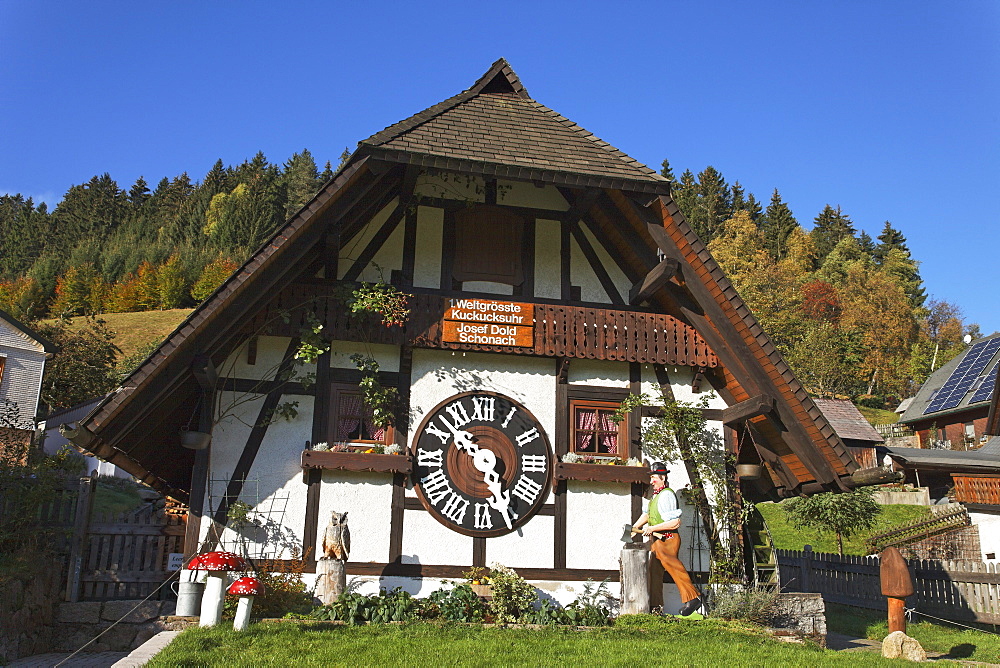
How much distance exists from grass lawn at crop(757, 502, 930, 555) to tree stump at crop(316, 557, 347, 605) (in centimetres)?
1975

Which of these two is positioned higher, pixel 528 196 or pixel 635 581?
pixel 528 196

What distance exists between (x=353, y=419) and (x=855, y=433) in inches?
1412

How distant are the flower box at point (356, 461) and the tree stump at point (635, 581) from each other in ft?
10.1

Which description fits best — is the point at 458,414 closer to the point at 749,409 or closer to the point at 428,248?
the point at 428,248

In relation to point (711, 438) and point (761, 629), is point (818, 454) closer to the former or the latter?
point (711, 438)

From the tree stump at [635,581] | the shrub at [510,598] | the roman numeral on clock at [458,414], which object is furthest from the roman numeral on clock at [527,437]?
the tree stump at [635,581]

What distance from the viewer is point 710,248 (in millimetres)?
73312

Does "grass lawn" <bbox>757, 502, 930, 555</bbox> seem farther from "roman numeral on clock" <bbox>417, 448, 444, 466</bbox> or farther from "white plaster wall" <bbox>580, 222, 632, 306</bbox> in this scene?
"roman numeral on clock" <bbox>417, 448, 444, 466</bbox>

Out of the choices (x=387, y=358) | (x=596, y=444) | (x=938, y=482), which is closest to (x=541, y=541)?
(x=596, y=444)

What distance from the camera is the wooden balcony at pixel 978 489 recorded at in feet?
91.7

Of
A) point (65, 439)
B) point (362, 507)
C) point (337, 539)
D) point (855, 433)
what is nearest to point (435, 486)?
point (362, 507)

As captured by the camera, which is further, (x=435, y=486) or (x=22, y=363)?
(x=22, y=363)

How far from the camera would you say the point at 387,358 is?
479 inches

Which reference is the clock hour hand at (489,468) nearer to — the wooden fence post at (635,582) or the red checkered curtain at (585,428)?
the red checkered curtain at (585,428)
